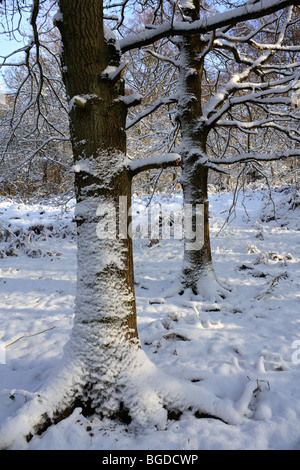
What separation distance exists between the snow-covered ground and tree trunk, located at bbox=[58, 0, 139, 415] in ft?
0.99

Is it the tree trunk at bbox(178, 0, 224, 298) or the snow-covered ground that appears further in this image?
the tree trunk at bbox(178, 0, 224, 298)

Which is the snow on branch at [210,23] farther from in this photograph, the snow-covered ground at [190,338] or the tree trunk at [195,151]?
the snow-covered ground at [190,338]

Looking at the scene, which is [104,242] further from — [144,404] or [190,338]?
[190,338]

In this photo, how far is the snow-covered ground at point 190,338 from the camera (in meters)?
1.70

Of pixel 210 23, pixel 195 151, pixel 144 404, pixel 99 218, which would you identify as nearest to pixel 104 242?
pixel 99 218

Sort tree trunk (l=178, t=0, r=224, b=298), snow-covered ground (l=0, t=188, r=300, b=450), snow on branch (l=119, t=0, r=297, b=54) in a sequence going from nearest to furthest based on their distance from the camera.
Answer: snow-covered ground (l=0, t=188, r=300, b=450) < snow on branch (l=119, t=0, r=297, b=54) < tree trunk (l=178, t=0, r=224, b=298)

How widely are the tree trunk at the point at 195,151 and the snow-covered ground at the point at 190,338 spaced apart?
562mm

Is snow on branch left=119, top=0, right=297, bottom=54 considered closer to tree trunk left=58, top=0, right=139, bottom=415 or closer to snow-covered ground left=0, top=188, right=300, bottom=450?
tree trunk left=58, top=0, right=139, bottom=415

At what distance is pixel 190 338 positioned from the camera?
306 cm

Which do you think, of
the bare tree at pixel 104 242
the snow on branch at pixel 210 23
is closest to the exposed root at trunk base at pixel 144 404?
the bare tree at pixel 104 242

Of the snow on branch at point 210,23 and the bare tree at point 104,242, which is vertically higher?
the snow on branch at point 210,23

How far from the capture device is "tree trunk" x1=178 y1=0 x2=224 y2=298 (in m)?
4.36

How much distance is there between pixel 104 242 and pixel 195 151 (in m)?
3.03

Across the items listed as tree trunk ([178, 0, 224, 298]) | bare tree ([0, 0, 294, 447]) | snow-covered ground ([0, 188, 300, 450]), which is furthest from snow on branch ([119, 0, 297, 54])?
snow-covered ground ([0, 188, 300, 450])
